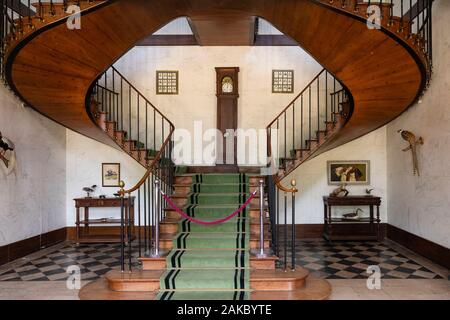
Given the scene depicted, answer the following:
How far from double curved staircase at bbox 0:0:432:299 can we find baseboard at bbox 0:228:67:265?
2.27 m

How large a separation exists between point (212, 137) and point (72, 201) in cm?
329

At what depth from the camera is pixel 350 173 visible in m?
7.63

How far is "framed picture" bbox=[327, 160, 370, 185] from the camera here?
761cm

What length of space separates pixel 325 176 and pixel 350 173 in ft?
1.72

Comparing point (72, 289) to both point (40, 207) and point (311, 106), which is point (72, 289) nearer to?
point (40, 207)

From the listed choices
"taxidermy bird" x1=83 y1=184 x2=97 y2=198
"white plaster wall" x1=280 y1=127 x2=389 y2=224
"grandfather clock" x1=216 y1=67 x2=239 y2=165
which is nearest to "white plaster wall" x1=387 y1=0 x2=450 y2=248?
"white plaster wall" x1=280 y1=127 x2=389 y2=224

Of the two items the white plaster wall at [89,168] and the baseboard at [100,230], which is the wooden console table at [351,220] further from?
the baseboard at [100,230]

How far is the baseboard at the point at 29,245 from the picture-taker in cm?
561

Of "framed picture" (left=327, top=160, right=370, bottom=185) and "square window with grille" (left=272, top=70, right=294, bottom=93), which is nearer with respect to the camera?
"framed picture" (left=327, top=160, right=370, bottom=185)

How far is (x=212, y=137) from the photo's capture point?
Result: 7789 millimetres

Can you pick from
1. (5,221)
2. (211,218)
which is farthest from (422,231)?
(5,221)

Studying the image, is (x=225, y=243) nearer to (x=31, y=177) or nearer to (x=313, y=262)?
(x=313, y=262)

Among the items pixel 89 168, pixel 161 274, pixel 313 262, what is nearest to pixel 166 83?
pixel 89 168

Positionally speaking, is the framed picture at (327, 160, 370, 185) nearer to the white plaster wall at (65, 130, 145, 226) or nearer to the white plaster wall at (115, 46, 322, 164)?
the white plaster wall at (115, 46, 322, 164)
